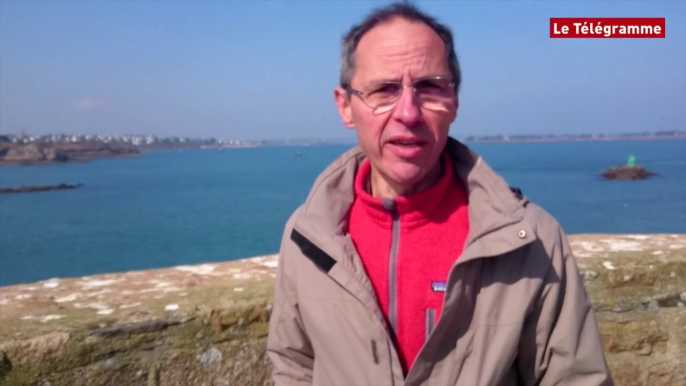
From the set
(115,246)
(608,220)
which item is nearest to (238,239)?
(115,246)

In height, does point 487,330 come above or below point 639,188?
above

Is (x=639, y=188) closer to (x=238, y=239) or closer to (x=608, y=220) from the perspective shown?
(x=608, y=220)

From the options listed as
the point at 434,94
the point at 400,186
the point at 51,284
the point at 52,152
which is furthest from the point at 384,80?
the point at 52,152

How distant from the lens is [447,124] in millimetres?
1643

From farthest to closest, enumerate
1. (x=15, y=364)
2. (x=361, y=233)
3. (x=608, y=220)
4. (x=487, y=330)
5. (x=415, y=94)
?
(x=608, y=220) < (x=15, y=364) < (x=361, y=233) < (x=415, y=94) < (x=487, y=330)

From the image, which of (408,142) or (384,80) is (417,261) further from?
(384,80)

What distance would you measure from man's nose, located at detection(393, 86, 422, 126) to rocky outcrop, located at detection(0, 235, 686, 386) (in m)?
1.14

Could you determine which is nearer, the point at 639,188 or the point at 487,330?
the point at 487,330

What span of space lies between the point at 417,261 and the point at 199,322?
1.03 meters

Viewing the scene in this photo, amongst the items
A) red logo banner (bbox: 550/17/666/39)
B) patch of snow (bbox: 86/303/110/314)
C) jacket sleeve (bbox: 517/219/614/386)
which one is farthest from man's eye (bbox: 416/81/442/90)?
red logo banner (bbox: 550/17/666/39)

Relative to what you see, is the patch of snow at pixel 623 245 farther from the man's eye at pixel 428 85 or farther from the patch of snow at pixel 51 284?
the patch of snow at pixel 51 284

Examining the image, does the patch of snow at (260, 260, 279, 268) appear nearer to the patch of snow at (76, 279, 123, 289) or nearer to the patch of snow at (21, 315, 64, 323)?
the patch of snow at (76, 279, 123, 289)

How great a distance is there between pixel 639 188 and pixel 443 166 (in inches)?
1920

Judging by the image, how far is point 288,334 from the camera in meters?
1.76
